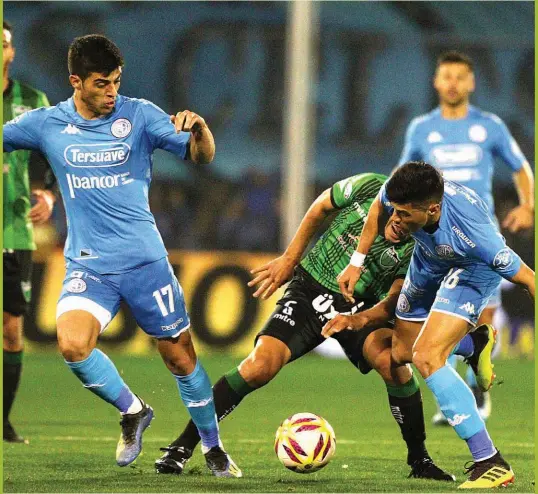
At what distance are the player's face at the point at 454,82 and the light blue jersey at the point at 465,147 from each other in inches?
5.2

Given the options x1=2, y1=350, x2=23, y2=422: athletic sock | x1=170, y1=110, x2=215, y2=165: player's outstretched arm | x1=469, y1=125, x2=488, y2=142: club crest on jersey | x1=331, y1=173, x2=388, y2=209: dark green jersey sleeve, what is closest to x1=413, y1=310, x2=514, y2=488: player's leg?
x1=331, y1=173, x2=388, y2=209: dark green jersey sleeve

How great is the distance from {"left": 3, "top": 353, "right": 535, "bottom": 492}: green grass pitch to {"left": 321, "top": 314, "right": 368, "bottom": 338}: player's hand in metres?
0.69

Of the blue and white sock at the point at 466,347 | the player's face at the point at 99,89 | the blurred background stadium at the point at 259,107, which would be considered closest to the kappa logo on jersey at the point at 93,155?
the player's face at the point at 99,89

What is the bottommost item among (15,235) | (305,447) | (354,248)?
(305,447)

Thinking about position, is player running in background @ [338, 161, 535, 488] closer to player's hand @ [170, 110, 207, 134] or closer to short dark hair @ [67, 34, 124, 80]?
player's hand @ [170, 110, 207, 134]

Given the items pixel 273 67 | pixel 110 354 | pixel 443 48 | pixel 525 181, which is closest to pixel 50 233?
pixel 110 354

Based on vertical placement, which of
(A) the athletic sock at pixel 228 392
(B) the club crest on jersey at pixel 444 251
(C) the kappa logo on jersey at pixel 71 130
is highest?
(C) the kappa logo on jersey at pixel 71 130

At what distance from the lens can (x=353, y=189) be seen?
22.7 feet

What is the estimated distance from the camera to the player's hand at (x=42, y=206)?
7.88 meters

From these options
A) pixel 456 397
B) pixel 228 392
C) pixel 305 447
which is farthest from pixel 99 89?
pixel 456 397

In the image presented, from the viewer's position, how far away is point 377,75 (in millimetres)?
17688

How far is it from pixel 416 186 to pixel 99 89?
1.51 meters

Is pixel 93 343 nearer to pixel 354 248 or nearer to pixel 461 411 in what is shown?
pixel 354 248

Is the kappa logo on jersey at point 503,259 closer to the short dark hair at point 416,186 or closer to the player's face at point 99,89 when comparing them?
the short dark hair at point 416,186
